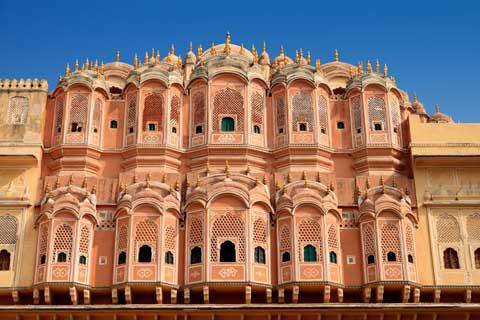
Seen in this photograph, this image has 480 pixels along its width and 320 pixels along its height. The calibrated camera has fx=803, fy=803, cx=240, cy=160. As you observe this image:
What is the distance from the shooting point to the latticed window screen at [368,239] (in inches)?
826

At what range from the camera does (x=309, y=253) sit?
20734 mm

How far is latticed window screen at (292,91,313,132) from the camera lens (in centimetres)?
2273

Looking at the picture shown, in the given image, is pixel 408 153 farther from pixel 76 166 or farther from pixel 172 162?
pixel 76 166

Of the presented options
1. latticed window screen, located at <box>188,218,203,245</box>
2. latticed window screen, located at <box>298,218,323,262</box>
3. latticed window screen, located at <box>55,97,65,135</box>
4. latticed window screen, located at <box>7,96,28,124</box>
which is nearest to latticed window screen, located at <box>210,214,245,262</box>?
latticed window screen, located at <box>188,218,203,245</box>

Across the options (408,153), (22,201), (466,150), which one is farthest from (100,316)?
(466,150)

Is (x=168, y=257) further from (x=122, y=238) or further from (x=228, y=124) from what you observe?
(x=228, y=124)

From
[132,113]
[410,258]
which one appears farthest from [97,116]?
[410,258]

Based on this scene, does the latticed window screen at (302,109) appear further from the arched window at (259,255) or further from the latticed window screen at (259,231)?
the arched window at (259,255)

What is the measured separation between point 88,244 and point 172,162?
3283mm

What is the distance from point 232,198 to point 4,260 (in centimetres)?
622

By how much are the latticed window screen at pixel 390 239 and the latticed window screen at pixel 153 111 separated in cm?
678

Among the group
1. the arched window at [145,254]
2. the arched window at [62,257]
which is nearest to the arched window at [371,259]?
the arched window at [145,254]

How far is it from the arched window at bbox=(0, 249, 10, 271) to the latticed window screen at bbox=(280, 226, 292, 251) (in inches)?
283

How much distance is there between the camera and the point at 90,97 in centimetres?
2292
